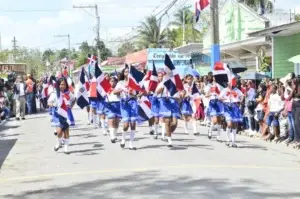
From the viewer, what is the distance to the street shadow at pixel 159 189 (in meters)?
8.04

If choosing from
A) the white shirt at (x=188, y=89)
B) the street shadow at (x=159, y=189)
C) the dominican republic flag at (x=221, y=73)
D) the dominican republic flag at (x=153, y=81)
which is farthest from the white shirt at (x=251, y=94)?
the street shadow at (x=159, y=189)

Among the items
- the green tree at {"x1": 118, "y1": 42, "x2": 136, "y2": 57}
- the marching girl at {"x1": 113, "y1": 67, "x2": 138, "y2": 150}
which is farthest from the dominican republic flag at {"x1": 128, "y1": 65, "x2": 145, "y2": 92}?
the green tree at {"x1": 118, "y1": 42, "x2": 136, "y2": 57}

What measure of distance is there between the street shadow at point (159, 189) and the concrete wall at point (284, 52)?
46.6 ft

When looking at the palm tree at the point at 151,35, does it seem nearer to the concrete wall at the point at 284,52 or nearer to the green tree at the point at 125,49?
the green tree at the point at 125,49

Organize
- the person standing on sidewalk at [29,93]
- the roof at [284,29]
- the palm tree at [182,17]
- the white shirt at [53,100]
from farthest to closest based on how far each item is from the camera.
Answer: the palm tree at [182,17] < the person standing on sidewalk at [29,93] < the roof at [284,29] < the white shirt at [53,100]

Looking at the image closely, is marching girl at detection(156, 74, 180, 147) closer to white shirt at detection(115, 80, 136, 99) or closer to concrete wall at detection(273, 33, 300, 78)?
white shirt at detection(115, 80, 136, 99)

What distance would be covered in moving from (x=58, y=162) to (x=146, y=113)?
3714 mm

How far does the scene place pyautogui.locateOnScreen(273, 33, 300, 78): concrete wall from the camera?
73.3 ft

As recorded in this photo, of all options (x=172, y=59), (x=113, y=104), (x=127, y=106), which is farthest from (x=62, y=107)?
(x=172, y=59)

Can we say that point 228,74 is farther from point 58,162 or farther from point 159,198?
point 159,198

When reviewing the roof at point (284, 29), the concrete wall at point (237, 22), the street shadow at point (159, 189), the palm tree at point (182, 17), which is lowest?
the street shadow at point (159, 189)

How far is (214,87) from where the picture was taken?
15211 mm

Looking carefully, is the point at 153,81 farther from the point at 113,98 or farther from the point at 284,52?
the point at 284,52

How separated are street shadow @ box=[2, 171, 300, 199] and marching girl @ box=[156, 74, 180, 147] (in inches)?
170
